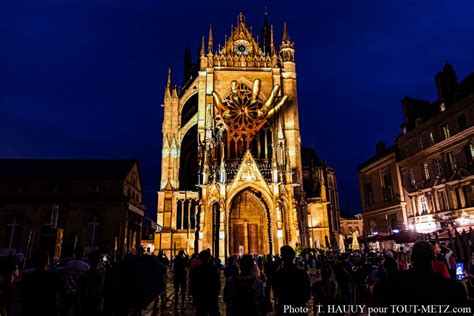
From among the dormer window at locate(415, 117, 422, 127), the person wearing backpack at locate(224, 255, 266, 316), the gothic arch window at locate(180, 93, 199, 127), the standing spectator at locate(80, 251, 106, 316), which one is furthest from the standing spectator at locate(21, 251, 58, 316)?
the dormer window at locate(415, 117, 422, 127)

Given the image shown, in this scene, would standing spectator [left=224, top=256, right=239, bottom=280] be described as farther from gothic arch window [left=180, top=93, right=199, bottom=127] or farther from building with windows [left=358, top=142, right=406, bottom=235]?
gothic arch window [left=180, top=93, right=199, bottom=127]

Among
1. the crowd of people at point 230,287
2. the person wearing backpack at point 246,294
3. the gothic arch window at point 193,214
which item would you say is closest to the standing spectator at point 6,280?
Result: the crowd of people at point 230,287

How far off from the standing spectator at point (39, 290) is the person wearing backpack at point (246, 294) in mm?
2254

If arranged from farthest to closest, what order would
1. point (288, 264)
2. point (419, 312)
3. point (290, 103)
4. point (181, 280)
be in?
point (290, 103) < point (181, 280) < point (288, 264) < point (419, 312)

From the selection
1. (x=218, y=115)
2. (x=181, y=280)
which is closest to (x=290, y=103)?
(x=218, y=115)

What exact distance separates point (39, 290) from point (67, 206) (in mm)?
28155

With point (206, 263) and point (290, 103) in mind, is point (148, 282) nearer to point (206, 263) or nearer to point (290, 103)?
point (206, 263)

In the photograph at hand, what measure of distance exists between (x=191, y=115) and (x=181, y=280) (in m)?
27.3

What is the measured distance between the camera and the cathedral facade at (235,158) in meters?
26.5

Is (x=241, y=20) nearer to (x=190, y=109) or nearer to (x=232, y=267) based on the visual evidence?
(x=190, y=109)

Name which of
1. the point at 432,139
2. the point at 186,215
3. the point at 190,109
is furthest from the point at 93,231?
the point at 432,139

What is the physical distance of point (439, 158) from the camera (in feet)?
88.9

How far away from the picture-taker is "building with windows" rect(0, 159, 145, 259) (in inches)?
1090

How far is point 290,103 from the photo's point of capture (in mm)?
32719
